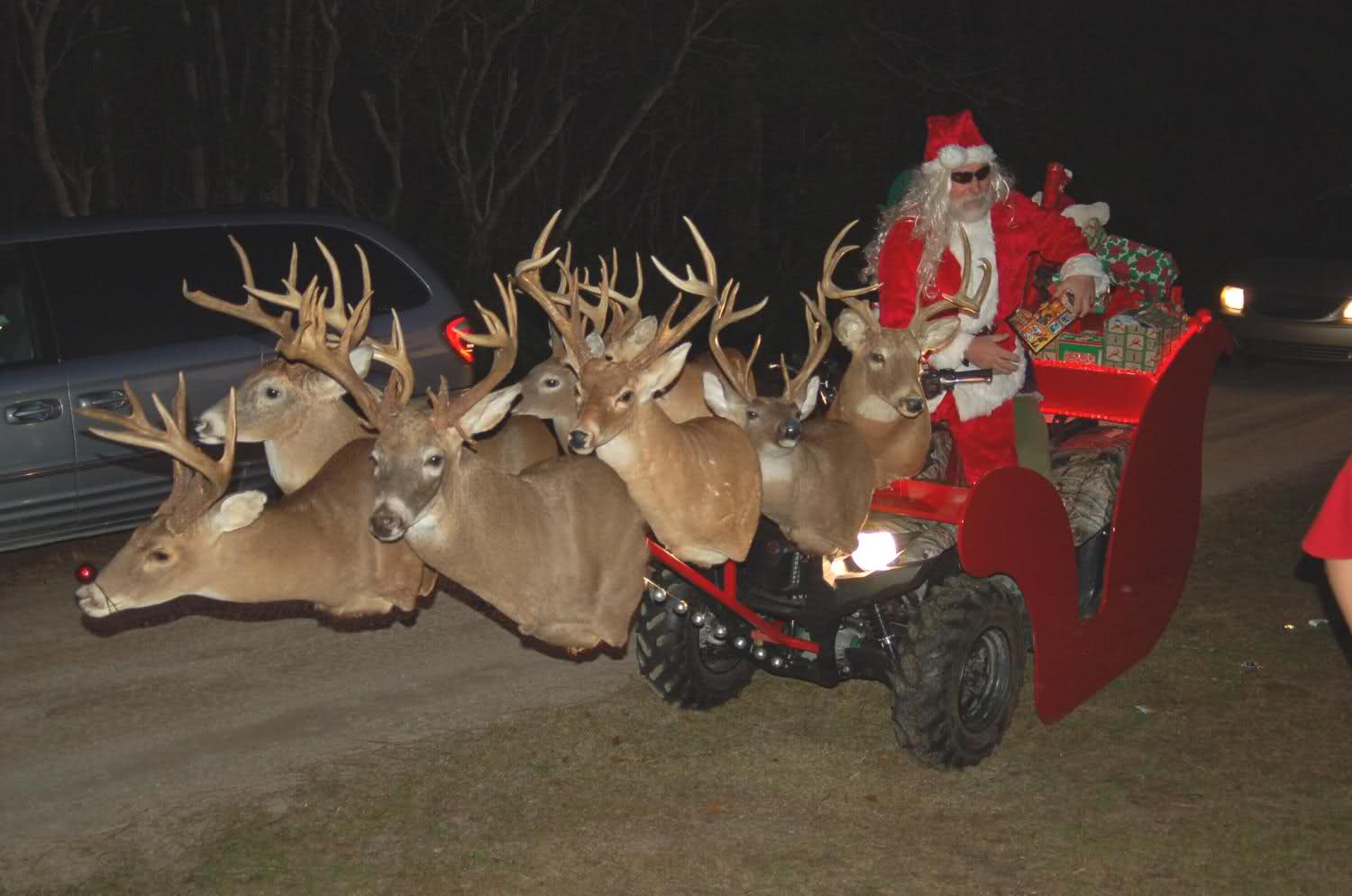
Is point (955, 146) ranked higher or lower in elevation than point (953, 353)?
higher

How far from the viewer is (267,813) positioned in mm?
5152

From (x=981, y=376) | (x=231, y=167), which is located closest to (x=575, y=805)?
(x=981, y=376)

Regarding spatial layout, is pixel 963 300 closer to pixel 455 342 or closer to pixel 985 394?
pixel 985 394

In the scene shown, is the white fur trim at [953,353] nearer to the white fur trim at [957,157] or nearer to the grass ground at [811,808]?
the white fur trim at [957,157]

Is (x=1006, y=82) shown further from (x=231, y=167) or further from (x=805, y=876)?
(x=805, y=876)

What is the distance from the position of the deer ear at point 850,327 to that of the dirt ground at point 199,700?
2.12m

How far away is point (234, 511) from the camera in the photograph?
423 cm

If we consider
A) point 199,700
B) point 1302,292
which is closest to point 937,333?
point 199,700

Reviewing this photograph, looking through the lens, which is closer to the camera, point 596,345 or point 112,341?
point 596,345

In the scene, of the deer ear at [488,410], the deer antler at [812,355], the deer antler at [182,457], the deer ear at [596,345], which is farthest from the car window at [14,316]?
the deer antler at [812,355]

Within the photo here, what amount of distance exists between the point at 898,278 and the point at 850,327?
72 centimetres

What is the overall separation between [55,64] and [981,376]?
36.3 feet

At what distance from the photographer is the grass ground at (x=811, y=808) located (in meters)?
4.70

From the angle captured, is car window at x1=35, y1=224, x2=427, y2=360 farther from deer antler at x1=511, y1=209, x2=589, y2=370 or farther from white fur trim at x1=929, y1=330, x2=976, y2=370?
white fur trim at x1=929, y1=330, x2=976, y2=370
